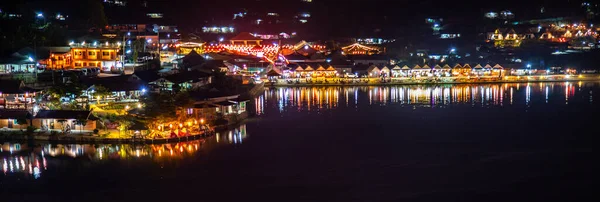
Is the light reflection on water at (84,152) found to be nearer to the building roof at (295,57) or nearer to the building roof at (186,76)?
the building roof at (186,76)

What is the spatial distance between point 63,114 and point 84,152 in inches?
54.1

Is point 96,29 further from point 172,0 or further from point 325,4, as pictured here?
point 325,4

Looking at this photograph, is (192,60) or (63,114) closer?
(63,114)

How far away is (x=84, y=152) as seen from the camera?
11.7 m

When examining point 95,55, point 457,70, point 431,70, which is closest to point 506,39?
point 457,70

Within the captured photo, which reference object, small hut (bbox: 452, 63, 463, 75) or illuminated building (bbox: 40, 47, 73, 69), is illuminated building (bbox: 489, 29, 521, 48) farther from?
illuminated building (bbox: 40, 47, 73, 69)

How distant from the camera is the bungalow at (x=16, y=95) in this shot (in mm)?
14180

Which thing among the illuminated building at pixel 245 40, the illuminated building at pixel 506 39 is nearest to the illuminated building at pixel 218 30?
the illuminated building at pixel 245 40

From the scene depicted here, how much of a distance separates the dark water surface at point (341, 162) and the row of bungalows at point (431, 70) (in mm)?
8889

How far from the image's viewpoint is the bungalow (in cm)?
1418

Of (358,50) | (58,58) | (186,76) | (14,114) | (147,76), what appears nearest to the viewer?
(14,114)

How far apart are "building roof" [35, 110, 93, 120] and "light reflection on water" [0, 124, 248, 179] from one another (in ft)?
1.95

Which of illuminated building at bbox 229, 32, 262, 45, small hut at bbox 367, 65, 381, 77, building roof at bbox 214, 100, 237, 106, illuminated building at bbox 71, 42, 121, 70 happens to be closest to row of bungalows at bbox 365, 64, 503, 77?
small hut at bbox 367, 65, 381, 77

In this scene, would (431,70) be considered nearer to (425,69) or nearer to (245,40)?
(425,69)
